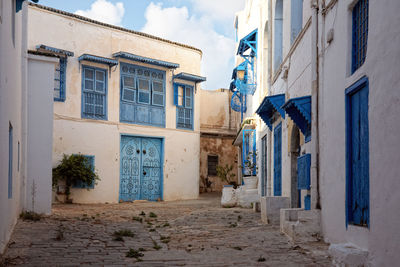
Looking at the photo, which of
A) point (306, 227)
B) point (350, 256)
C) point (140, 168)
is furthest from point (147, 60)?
point (350, 256)

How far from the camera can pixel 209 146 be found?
82.1ft

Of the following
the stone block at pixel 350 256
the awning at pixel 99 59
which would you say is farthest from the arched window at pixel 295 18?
the awning at pixel 99 59

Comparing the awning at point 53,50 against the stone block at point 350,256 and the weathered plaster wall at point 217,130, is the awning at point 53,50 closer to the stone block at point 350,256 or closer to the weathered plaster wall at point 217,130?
the weathered plaster wall at point 217,130

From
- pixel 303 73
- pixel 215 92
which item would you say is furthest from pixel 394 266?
pixel 215 92

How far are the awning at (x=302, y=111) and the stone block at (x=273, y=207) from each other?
1845 mm

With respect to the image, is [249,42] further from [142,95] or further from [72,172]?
[72,172]

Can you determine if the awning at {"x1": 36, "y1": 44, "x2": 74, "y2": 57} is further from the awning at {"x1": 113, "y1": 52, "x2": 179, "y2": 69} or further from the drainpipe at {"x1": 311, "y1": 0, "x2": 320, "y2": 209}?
the drainpipe at {"x1": 311, "y1": 0, "x2": 320, "y2": 209}

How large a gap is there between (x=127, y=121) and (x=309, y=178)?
12.0 meters

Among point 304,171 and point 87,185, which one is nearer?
point 304,171

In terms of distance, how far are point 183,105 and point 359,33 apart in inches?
594

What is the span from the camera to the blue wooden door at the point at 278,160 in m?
11.5

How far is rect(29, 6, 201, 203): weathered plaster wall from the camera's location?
1670 centimetres

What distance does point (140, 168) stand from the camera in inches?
755

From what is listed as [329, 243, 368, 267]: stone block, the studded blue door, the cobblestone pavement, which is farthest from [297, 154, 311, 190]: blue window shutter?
the studded blue door
